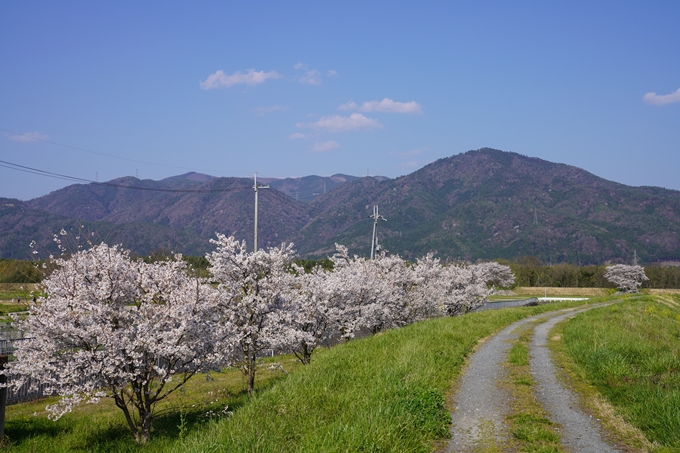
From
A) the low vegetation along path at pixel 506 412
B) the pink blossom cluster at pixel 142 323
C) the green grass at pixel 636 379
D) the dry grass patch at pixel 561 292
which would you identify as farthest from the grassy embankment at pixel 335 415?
the dry grass patch at pixel 561 292

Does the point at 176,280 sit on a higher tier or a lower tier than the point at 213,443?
higher

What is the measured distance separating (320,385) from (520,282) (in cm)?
12722

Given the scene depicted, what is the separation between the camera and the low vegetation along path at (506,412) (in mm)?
6902

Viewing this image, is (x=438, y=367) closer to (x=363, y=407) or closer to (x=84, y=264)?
(x=363, y=407)

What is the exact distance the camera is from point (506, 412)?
8.37 m

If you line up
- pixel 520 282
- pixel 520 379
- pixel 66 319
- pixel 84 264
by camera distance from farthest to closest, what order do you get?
pixel 520 282, pixel 84 264, pixel 66 319, pixel 520 379

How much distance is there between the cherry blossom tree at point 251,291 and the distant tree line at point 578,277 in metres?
115

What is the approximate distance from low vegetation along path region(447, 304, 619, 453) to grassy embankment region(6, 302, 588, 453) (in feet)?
1.26

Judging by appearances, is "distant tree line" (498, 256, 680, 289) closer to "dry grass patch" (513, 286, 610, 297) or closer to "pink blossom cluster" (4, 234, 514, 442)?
"dry grass patch" (513, 286, 610, 297)

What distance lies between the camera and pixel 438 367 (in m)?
11.0

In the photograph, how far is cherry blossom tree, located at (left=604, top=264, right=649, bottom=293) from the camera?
105m

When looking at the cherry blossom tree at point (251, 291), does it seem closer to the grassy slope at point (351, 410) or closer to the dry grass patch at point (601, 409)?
the grassy slope at point (351, 410)

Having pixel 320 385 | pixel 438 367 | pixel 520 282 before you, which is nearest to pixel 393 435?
pixel 320 385

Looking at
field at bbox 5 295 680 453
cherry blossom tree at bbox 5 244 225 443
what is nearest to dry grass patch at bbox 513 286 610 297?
field at bbox 5 295 680 453
